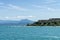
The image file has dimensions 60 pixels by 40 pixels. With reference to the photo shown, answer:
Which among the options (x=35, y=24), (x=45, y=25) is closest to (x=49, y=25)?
(x=45, y=25)

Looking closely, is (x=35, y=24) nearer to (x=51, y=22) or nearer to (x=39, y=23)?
(x=39, y=23)

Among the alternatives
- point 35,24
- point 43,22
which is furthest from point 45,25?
point 35,24

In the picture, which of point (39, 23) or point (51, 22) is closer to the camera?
point (51, 22)

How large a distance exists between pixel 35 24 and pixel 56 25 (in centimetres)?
1671

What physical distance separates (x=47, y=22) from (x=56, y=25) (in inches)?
207

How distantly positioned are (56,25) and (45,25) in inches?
262

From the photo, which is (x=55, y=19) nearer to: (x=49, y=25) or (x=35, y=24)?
(x=49, y=25)

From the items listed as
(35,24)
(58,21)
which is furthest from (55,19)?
(35,24)

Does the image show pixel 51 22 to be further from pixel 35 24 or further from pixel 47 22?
pixel 35 24

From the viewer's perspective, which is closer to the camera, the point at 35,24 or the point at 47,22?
the point at 47,22

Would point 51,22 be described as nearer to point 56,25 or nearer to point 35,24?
point 56,25

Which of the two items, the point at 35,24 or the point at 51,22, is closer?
the point at 51,22

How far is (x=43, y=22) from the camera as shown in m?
107

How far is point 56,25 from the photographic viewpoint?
105 m
